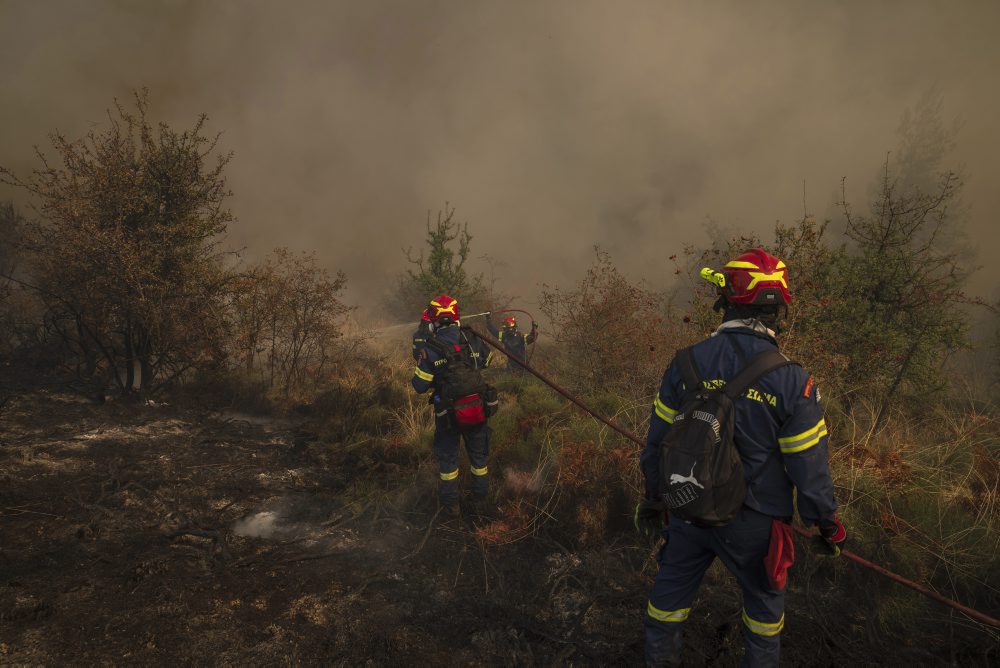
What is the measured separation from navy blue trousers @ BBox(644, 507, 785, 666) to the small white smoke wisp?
374 cm

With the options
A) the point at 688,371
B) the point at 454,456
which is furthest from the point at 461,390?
the point at 688,371

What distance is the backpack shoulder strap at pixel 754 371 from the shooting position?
2.24 meters

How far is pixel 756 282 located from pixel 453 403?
3.32 metres

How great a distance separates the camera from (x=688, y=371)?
8.09 feet

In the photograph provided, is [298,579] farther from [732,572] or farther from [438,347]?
[732,572]

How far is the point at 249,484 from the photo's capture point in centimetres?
566

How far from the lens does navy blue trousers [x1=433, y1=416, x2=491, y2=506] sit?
5.07 m

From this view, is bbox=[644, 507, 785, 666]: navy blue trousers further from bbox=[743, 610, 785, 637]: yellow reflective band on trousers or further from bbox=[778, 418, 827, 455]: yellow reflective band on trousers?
bbox=[778, 418, 827, 455]: yellow reflective band on trousers

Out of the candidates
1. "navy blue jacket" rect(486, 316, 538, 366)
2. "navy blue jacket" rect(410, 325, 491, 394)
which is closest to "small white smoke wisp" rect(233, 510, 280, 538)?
"navy blue jacket" rect(410, 325, 491, 394)

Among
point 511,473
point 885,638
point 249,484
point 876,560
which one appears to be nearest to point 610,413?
point 511,473

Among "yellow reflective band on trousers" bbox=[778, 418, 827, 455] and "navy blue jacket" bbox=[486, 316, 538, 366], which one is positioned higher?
"navy blue jacket" bbox=[486, 316, 538, 366]

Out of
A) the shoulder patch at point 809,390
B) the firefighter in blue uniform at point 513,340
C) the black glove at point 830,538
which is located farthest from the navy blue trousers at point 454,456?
the firefighter in blue uniform at point 513,340

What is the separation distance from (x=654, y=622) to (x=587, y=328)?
552 cm

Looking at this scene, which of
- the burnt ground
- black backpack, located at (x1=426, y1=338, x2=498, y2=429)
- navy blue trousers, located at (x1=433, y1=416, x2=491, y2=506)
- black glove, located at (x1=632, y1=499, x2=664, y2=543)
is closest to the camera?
black glove, located at (x1=632, y1=499, x2=664, y2=543)
